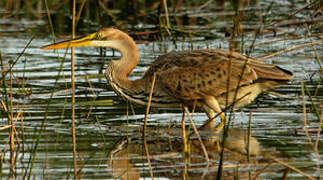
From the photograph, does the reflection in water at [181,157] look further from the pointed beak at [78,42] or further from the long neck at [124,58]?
the pointed beak at [78,42]

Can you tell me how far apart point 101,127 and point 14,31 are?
7378mm

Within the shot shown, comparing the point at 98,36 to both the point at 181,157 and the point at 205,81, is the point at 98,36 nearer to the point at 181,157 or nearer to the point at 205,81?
the point at 205,81

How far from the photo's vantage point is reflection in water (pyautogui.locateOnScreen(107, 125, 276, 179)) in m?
6.16

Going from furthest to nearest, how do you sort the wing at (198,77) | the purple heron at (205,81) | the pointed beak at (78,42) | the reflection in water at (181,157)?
the pointed beak at (78,42) < the wing at (198,77) < the purple heron at (205,81) < the reflection in water at (181,157)

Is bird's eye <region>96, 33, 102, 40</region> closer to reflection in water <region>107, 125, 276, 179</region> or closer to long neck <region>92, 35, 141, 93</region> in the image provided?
long neck <region>92, 35, 141, 93</region>

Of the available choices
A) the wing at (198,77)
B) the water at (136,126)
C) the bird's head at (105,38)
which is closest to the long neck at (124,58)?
the bird's head at (105,38)

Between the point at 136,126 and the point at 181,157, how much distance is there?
1.54 meters

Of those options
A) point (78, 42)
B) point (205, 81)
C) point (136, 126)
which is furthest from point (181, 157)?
point (78, 42)

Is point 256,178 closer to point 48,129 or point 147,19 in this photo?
point 48,129

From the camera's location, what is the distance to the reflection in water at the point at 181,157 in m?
6.16

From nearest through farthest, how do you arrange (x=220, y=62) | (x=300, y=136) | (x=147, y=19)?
(x=300, y=136) < (x=220, y=62) < (x=147, y=19)

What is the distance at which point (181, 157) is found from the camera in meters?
6.70

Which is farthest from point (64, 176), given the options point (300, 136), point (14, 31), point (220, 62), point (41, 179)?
point (14, 31)

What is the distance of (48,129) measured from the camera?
25.9 ft
